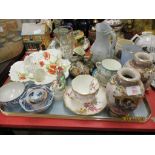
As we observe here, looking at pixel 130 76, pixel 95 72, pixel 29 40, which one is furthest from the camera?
pixel 29 40

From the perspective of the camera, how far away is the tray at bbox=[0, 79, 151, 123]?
694 millimetres

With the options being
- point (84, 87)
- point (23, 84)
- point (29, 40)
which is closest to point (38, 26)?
point (29, 40)

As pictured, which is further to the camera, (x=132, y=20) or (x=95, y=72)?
(x=132, y=20)

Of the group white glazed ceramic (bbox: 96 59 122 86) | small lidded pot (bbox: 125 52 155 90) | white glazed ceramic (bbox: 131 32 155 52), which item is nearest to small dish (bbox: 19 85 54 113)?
white glazed ceramic (bbox: 96 59 122 86)

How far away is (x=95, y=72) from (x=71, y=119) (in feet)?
0.89

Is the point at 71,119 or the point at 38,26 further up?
the point at 38,26

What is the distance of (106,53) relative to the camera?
0.87 meters

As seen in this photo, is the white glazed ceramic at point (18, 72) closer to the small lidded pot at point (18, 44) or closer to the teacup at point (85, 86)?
the small lidded pot at point (18, 44)

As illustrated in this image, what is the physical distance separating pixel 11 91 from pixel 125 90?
1.66 ft

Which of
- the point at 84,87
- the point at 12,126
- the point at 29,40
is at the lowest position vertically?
the point at 12,126

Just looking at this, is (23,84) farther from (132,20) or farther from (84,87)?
(132,20)

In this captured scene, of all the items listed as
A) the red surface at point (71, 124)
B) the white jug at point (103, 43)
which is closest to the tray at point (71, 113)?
the red surface at point (71, 124)

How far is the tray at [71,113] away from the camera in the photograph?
694mm

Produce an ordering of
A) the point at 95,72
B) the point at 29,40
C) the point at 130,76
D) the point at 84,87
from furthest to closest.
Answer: the point at 29,40
the point at 95,72
the point at 84,87
the point at 130,76
